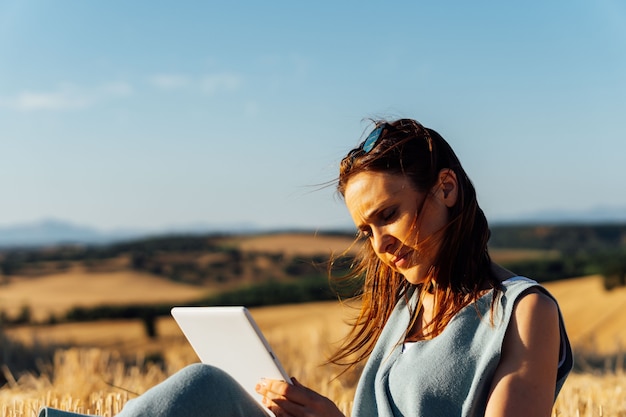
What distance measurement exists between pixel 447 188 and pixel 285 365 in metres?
3.96

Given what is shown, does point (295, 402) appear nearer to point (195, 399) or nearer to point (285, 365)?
point (195, 399)

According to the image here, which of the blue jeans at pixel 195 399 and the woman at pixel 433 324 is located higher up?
the woman at pixel 433 324

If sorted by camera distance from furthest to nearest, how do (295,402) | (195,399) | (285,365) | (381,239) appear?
→ (285,365), (381,239), (195,399), (295,402)

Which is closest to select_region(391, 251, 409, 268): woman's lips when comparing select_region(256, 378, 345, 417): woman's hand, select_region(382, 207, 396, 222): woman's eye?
select_region(382, 207, 396, 222): woman's eye

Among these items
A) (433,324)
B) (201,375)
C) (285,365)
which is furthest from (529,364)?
(285,365)

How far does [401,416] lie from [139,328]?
472 inches

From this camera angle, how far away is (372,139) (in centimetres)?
285

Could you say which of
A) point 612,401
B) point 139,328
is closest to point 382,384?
point 612,401

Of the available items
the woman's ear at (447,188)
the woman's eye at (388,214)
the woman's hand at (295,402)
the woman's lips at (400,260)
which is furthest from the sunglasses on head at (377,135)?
the woman's hand at (295,402)

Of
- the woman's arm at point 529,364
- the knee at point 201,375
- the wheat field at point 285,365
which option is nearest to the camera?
the woman's arm at point 529,364

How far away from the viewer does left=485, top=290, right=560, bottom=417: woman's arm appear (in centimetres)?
239

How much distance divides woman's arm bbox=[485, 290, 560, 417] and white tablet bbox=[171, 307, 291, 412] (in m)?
0.64

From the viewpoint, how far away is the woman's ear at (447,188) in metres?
2.71

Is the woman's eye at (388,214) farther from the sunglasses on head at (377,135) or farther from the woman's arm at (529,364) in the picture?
the woman's arm at (529,364)
